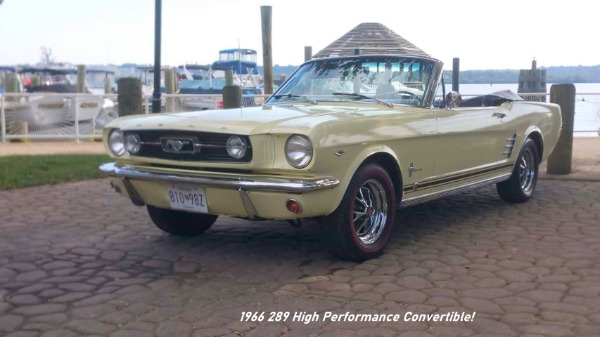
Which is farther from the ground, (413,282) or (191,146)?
(191,146)

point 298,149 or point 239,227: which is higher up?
point 298,149

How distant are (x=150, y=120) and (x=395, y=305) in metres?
2.35

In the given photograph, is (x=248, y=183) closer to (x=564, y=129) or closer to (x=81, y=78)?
(x=564, y=129)

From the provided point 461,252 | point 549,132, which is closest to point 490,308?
point 461,252

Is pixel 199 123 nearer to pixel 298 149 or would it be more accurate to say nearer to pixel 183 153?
pixel 183 153

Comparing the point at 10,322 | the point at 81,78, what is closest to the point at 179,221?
the point at 10,322

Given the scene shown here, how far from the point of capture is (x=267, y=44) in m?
17.3

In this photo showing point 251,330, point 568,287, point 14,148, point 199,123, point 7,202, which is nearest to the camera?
point 251,330

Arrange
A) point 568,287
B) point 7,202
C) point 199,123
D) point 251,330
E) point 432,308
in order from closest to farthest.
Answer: point 251,330 → point 432,308 → point 568,287 → point 199,123 → point 7,202

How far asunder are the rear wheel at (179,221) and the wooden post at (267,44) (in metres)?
11.3

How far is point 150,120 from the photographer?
17.9ft

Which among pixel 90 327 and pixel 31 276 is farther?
pixel 31 276

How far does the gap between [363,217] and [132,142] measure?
71.7 inches

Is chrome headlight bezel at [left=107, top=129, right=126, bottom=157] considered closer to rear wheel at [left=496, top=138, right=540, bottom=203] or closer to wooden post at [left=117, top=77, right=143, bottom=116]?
rear wheel at [left=496, top=138, right=540, bottom=203]
